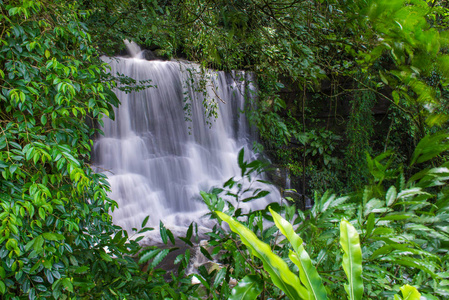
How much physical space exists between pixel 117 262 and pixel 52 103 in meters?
0.90

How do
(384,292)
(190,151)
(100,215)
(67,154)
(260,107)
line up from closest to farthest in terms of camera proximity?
1. (384,292)
2. (67,154)
3. (100,215)
4. (260,107)
5. (190,151)

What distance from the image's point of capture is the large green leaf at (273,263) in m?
0.54

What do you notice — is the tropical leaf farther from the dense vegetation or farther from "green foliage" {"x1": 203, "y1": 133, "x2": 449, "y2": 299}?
the dense vegetation

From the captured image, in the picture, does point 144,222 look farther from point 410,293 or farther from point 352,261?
point 410,293

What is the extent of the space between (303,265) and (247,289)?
0.17 metres

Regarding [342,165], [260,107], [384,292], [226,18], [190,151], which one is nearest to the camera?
[384,292]

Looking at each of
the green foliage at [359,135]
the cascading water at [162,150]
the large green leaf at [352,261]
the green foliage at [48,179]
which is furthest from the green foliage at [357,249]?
the green foliage at [359,135]

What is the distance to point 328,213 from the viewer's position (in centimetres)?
105

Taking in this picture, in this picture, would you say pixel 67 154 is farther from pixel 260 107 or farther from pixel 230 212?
pixel 260 107

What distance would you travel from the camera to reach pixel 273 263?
0.54 metres

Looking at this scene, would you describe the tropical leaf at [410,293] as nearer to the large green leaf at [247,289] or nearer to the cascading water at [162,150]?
the large green leaf at [247,289]

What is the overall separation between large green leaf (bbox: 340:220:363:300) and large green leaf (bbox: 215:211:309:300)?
110 millimetres

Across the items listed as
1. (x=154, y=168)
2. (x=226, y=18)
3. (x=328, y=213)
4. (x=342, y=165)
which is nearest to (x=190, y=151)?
(x=154, y=168)

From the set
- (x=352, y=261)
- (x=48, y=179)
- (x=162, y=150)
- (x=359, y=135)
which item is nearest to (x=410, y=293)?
(x=352, y=261)
